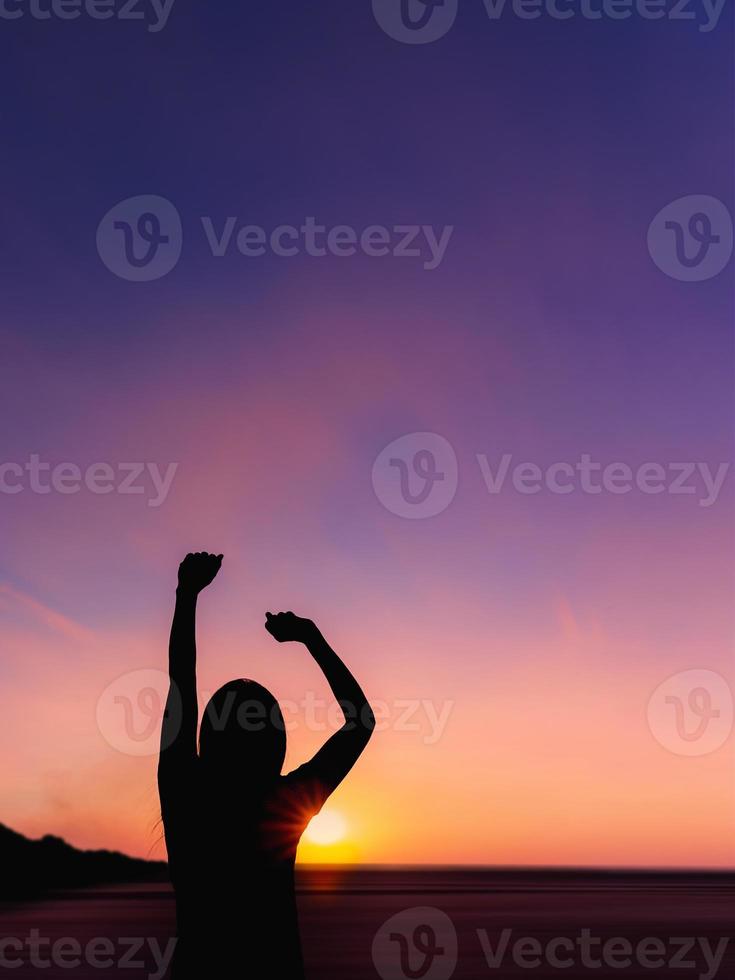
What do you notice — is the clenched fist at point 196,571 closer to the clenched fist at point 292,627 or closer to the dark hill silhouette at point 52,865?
the clenched fist at point 292,627

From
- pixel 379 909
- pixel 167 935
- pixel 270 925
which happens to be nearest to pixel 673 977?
pixel 167 935

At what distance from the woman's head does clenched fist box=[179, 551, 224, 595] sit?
28 centimetres

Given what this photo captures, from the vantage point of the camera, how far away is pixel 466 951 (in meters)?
20.4

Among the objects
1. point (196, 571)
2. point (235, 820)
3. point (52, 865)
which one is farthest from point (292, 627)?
point (52, 865)

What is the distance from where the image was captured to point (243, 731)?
2.14 meters

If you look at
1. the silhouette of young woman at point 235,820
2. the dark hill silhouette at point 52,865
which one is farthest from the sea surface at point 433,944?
the dark hill silhouette at point 52,865

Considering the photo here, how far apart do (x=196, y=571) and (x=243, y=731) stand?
41 cm

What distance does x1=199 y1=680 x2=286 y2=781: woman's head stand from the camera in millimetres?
2141

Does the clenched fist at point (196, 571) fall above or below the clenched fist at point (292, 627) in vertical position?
above

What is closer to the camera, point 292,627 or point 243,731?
point 243,731

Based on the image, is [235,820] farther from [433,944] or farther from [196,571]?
[433,944]

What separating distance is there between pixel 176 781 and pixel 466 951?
20.7m

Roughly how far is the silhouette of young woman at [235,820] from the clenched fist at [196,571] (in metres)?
0.19

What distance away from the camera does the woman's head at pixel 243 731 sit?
214 centimetres
